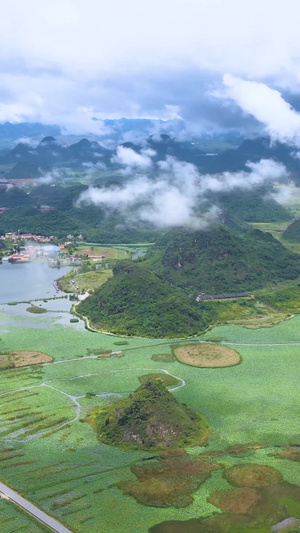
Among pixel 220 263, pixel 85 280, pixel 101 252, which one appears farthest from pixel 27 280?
pixel 220 263

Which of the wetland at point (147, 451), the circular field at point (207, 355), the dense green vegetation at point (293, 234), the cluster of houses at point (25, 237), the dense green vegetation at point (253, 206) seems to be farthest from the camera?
the dense green vegetation at point (253, 206)

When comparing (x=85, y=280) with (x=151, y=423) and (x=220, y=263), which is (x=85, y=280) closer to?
(x=220, y=263)

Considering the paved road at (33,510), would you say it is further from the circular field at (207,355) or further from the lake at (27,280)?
the lake at (27,280)

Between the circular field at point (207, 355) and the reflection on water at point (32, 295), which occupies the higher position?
the reflection on water at point (32, 295)

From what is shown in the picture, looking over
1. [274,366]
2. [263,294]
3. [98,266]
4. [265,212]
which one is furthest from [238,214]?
[274,366]

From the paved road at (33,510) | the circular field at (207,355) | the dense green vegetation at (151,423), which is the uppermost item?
the circular field at (207,355)

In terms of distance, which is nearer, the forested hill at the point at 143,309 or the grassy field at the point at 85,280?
the forested hill at the point at 143,309

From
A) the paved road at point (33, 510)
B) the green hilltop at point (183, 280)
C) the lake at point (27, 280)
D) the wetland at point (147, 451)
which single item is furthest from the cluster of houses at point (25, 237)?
the paved road at point (33, 510)

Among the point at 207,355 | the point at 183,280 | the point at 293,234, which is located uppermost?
the point at 293,234

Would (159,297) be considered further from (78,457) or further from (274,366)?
(78,457)
